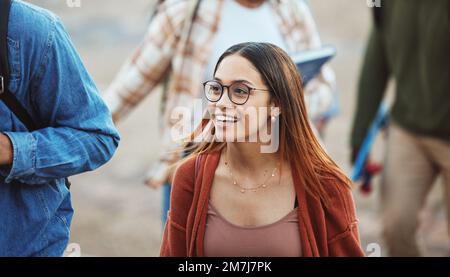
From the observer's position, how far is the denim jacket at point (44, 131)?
1896 millimetres

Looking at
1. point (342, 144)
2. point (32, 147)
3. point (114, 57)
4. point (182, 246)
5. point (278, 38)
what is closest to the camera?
point (32, 147)

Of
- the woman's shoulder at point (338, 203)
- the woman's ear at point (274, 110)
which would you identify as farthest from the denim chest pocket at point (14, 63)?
the woman's shoulder at point (338, 203)

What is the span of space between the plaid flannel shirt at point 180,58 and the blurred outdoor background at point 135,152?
1.68ft

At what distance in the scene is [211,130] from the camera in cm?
204

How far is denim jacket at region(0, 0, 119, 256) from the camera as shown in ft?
6.22

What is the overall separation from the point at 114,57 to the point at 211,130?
5544mm

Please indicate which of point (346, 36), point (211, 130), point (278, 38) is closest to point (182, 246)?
point (211, 130)

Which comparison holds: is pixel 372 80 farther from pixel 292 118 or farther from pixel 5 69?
pixel 5 69

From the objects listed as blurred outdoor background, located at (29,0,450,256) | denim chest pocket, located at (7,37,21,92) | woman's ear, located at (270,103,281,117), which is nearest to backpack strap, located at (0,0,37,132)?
denim chest pocket, located at (7,37,21,92)

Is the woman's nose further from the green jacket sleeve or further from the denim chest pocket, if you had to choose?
the green jacket sleeve

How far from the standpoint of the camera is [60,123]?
1975 mm

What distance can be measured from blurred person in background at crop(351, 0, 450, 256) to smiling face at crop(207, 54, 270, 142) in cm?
171

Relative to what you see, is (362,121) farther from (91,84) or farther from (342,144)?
(342,144)

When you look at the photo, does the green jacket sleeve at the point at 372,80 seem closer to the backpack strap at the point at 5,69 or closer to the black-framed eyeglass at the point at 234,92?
the black-framed eyeglass at the point at 234,92
